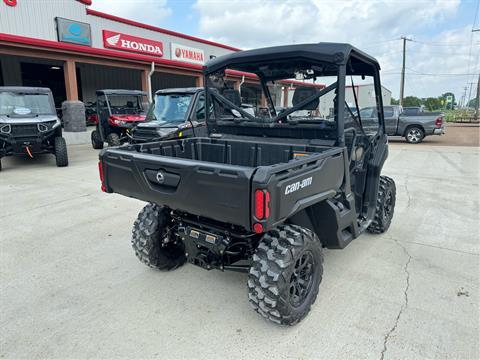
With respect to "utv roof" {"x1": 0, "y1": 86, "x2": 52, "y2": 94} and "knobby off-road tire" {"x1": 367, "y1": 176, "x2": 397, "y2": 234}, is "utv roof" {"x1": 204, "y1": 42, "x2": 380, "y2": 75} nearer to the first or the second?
"knobby off-road tire" {"x1": 367, "y1": 176, "x2": 397, "y2": 234}

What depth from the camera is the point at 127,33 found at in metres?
15.8

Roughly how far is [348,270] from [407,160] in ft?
26.6

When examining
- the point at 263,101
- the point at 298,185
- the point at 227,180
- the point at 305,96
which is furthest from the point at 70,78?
the point at 298,185

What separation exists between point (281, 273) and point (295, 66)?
1.94 metres

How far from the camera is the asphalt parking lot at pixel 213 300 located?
236cm

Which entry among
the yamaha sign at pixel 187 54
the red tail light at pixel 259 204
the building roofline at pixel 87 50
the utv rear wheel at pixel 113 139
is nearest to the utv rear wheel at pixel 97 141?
the utv rear wheel at pixel 113 139

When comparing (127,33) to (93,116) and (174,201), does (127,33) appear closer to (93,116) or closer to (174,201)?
(93,116)

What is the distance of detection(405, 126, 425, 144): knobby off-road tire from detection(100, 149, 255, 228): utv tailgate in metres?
14.9

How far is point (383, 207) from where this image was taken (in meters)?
4.08

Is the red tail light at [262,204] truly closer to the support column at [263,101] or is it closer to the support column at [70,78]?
the support column at [263,101]

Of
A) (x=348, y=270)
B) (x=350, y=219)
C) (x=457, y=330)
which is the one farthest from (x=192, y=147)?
(x=457, y=330)

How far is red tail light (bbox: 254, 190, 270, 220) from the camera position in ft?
6.43

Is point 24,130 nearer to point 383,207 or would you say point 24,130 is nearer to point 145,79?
point 383,207

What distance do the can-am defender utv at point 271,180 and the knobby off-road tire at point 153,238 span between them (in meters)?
0.01
